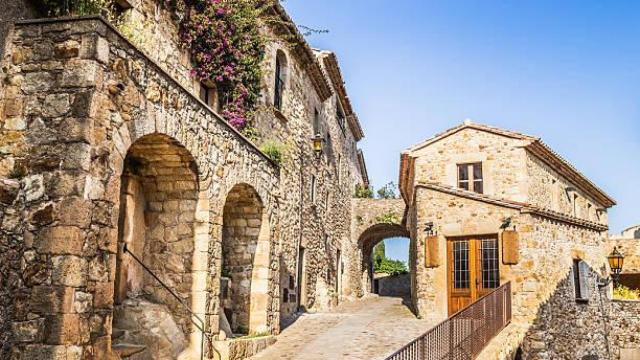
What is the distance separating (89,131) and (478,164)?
15.2m

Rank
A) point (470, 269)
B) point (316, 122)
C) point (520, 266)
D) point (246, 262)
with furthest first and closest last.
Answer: point (316, 122)
point (470, 269)
point (520, 266)
point (246, 262)

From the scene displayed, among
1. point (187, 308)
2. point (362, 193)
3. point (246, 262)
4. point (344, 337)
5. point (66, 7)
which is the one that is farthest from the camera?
point (362, 193)

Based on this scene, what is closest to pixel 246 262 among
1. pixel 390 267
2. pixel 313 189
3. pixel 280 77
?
pixel 280 77

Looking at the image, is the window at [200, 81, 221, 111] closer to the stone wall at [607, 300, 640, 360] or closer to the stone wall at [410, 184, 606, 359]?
the stone wall at [410, 184, 606, 359]

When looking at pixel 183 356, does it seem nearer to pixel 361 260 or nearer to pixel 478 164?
pixel 478 164

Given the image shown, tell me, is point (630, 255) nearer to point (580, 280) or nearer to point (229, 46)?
point (580, 280)

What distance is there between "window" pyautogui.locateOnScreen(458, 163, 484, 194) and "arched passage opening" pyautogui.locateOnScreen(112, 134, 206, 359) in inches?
500

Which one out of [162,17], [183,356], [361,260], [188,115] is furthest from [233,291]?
[361,260]

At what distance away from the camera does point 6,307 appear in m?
5.44

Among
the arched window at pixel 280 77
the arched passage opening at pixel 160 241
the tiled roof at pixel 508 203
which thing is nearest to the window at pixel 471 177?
the tiled roof at pixel 508 203

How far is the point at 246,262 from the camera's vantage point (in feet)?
34.0

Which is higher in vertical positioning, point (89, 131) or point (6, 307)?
point (89, 131)

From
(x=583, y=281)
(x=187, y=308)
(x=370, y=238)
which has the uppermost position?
(x=370, y=238)

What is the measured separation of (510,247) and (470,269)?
1.13m
